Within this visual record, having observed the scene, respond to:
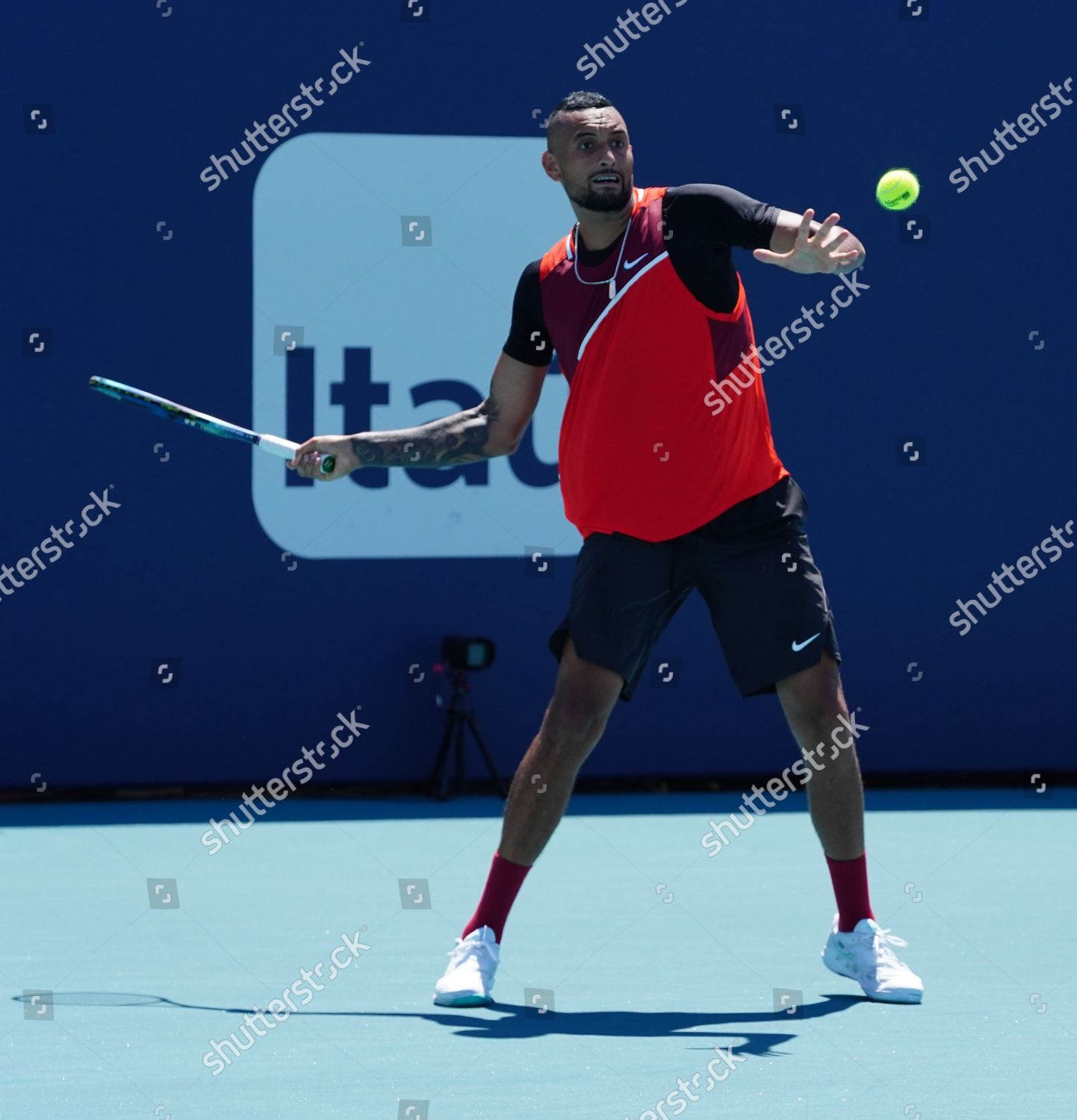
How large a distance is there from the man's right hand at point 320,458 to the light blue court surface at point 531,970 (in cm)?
110

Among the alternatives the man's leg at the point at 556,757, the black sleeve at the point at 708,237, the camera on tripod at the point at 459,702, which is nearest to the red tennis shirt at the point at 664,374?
the black sleeve at the point at 708,237

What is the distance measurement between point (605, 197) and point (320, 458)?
2.74ft

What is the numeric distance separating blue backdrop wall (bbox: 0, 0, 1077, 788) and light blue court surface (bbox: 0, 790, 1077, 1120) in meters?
0.55

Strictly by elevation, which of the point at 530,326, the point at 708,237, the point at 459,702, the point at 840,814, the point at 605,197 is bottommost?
the point at 840,814

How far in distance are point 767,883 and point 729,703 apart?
181 cm

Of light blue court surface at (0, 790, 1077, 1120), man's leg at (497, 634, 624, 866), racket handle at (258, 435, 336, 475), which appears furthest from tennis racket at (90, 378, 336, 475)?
light blue court surface at (0, 790, 1077, 1120)

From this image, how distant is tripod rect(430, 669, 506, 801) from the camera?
6844 mm

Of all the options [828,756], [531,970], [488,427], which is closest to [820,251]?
[488,427]

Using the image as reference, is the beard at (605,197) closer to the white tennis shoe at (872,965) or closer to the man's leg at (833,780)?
the man's leg at (833,780)

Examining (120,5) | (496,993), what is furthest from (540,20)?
(496,993)

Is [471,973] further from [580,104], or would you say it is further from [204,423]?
[580,104]

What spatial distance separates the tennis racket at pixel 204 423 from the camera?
430 cm

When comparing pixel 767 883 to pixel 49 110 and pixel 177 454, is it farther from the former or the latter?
pixel 49 110

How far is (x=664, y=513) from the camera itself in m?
4.08
